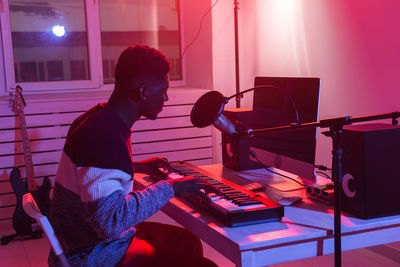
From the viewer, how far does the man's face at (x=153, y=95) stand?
158 cm

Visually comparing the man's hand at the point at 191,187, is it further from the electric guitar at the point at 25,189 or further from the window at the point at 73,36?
the window at the point at 73,36

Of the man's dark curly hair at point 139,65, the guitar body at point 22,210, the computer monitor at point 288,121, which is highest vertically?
the man's dark curly hair at point 139,65

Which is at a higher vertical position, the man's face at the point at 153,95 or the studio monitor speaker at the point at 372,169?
the man's face at the point at 153,95

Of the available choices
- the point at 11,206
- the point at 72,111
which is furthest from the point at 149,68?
the point at 11,206

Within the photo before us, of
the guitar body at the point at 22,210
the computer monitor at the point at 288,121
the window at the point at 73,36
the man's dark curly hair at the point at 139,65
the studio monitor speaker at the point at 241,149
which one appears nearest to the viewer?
the man's dark curly hair at the point at 139,65

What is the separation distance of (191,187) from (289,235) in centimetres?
41

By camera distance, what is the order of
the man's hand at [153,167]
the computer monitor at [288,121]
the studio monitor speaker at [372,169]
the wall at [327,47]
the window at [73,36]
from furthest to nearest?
the window at [73,36] < the wall at [327,47] < the man's hand at [153,167] < the computer monitor at [288,121] < the studio monitor speaker at [372,169]

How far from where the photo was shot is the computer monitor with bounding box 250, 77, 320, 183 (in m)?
1.82

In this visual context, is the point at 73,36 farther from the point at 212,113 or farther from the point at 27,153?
the point at 212,113

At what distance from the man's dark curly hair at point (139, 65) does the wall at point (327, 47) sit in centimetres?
170

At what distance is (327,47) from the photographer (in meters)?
3.19

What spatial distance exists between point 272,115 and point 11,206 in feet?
8.62


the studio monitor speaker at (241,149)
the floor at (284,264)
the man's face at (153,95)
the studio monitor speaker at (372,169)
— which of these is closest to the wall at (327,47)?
the floor at (284,264)

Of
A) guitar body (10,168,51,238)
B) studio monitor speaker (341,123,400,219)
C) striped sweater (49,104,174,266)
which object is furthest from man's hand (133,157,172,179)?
guitar body (10,168,51,238)
